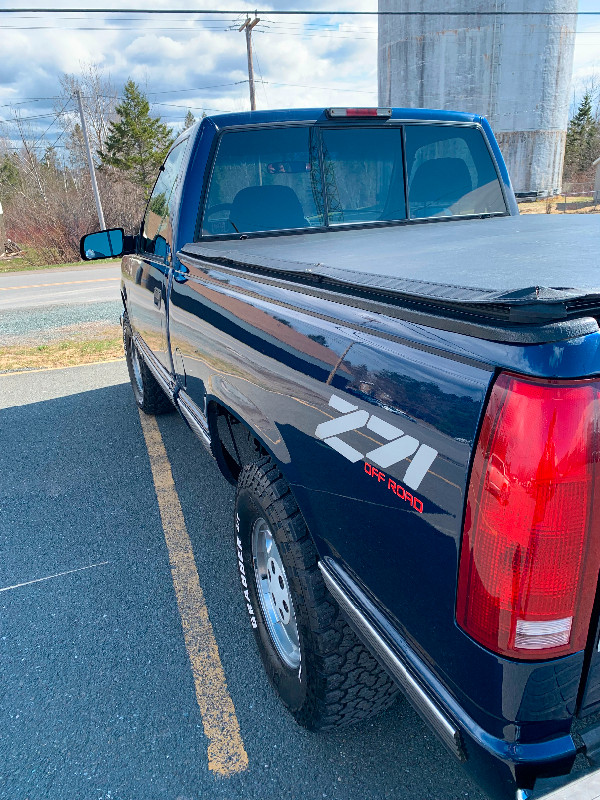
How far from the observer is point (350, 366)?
1470mm

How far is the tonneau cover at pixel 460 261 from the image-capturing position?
113 centimetres

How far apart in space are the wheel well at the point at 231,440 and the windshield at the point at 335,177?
1102mm

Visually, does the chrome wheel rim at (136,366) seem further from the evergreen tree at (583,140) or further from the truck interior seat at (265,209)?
the evergreen tree at (583,140)

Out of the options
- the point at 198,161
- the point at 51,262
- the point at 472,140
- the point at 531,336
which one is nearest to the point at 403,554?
the point at 531,336

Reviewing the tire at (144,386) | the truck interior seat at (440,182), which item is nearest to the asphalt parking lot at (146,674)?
the tire at (144,386)

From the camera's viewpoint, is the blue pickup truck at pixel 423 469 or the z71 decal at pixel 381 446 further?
the z71 decal at pixel 381 446

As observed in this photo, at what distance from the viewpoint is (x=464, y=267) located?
1.77 meters

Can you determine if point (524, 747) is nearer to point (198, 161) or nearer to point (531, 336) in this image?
point (531, 336)

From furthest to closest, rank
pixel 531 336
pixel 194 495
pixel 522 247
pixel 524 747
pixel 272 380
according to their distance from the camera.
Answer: pixel 194 495
pixel 522 247
pixel 272 380
pixel 524 747
pixel 531 336

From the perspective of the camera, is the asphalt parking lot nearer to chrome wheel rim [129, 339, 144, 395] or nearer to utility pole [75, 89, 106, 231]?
chrome wheel rim [129, 339, 144, 395]

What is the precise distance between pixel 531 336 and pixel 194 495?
3313 millimetres

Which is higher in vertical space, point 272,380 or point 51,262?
point 272,380

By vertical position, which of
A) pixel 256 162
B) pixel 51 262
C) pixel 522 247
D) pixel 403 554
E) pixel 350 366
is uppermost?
pixel 256 162

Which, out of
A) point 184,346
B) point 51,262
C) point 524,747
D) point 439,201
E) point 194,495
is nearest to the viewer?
point 524,747
